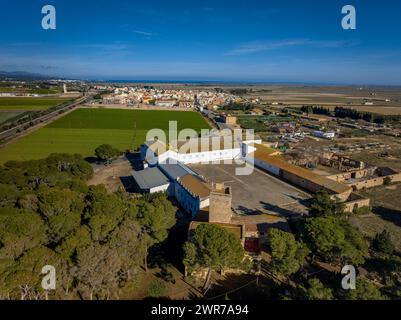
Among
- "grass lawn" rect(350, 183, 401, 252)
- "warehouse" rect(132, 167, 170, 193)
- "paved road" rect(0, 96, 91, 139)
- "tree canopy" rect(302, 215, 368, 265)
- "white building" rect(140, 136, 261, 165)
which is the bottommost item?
"grass lawn" rect(350, 183, 401, 252)

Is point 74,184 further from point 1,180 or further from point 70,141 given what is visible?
point 70,141

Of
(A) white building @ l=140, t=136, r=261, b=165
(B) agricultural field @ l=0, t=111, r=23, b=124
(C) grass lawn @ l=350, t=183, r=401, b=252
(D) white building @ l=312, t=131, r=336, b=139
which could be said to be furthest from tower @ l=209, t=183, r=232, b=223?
(B) agricultural field @ l=0, t=111, r=23, b=124

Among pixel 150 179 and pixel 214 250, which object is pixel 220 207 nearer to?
pixel 214 250

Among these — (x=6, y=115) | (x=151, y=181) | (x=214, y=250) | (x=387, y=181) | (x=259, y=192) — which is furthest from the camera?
(x=6, y=115)

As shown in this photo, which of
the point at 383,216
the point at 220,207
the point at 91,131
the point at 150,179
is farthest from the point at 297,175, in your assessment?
the point at 91,131

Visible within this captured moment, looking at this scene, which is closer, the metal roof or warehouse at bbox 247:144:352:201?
warehouse at bbox 247:144:352:201

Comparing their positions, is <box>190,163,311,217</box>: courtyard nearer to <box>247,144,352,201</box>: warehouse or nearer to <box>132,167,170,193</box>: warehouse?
<box>247,144,352,201</box>: warehouse

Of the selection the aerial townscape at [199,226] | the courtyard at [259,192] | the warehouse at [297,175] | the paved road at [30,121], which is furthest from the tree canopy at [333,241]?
the paved road at [30,121]
